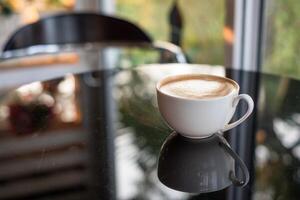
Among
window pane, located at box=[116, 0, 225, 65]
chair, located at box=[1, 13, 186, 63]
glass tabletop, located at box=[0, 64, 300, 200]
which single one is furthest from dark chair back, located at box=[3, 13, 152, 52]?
glass tabletop, located at box=[0, 64, 300, 200]

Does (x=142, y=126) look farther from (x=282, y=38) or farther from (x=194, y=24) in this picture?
(x=194, y=24)

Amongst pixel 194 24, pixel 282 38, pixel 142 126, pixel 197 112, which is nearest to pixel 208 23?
pixel 194 24

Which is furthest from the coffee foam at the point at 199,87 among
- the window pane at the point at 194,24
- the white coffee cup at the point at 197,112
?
the window pane at the point at 194,24

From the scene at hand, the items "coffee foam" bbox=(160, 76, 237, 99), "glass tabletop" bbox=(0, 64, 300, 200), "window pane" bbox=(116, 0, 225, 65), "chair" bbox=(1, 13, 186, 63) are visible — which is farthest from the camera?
"window pane" bbox=(116, 0, 225, 65)

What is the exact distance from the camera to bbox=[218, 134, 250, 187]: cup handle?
0.58 meters

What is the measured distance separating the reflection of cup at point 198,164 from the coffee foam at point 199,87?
7cm

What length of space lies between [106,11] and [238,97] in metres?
1.92

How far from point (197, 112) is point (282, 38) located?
1.02m

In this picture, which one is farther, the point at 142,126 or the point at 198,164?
the point at 142,126

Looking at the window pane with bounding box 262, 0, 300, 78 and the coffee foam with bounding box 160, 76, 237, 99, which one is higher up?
the coffee foam with bounding box 160, 76, 237, 99

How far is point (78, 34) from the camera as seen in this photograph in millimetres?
1596

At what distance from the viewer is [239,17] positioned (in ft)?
5.23

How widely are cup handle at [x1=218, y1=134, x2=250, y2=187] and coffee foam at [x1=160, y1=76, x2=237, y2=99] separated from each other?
8 cm

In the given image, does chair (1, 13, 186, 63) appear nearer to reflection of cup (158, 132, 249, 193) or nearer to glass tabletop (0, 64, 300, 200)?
glass tabletop (0, 64, 300, 200)
